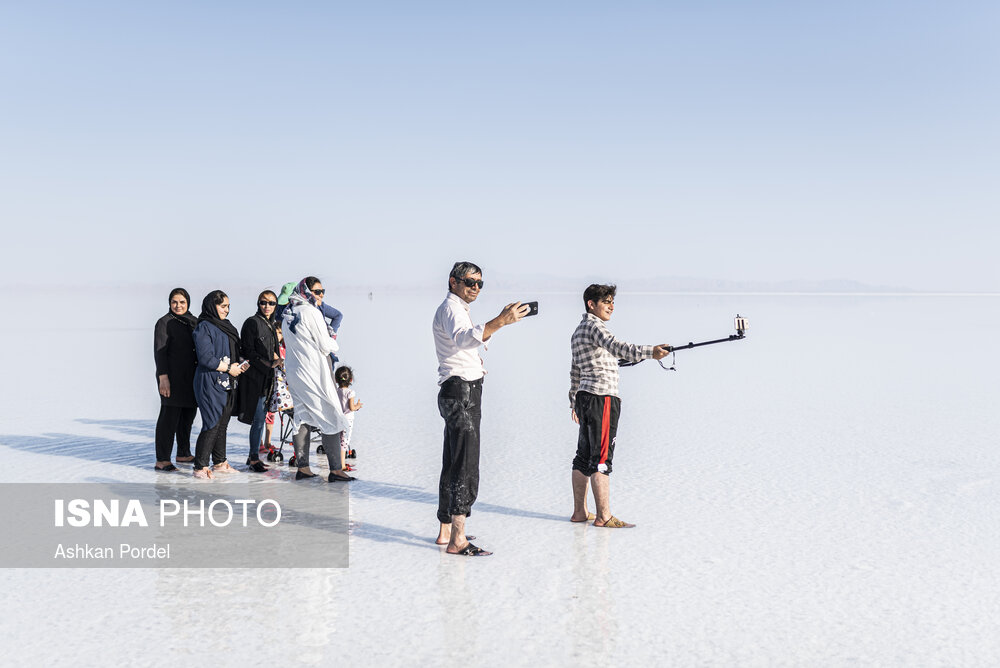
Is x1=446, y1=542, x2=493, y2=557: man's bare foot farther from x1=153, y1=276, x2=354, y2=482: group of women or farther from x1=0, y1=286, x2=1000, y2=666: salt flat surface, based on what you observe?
x1=153, y1=276, x2=354, y2=482: group of women

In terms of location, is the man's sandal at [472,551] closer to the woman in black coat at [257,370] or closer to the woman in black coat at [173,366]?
the woman in black coat at [257,370]

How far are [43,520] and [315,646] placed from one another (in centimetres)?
306

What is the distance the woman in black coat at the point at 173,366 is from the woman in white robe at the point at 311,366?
3.40 ft

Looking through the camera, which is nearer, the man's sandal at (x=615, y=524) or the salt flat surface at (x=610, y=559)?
the salt flat surface at (x=610, y=559)

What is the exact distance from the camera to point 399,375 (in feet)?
48.6

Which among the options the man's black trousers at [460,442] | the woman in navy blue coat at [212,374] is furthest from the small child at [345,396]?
the man's black trousers at [460,442]

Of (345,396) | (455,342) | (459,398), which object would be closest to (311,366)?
(345,396)

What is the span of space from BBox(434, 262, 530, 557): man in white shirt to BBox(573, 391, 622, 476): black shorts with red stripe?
783 millimetres

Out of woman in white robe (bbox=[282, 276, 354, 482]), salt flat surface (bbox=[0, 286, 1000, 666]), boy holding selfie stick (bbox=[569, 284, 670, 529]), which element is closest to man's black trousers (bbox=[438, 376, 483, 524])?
salt flat surface (bbox=[0, 286, 1000, 666])

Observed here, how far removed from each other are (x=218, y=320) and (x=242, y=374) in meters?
0.54

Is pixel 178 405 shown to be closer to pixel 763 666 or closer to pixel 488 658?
pixel 488 658

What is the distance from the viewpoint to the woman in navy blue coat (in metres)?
6.88

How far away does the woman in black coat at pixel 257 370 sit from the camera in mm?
7254

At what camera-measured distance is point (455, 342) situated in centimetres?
482
